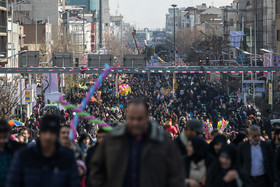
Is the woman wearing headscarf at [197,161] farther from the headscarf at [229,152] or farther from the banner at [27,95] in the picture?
Answer: the banner at [27,95]

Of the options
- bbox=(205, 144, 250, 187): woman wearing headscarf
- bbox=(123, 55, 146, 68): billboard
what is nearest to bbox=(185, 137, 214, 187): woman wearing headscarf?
Answer: bbox=(205, 144, 250, 187): woman wearing headscarf

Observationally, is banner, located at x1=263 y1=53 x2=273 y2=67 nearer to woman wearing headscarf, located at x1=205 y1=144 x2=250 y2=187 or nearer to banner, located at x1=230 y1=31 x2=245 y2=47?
banner, located at x1=230 y1=31 x2=245 y2=47

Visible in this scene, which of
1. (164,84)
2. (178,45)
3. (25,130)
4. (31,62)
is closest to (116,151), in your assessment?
(25,130)

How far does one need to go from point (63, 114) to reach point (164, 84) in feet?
135

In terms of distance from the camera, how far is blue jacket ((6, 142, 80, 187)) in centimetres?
568

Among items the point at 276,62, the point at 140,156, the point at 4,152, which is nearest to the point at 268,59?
the point at 276,62

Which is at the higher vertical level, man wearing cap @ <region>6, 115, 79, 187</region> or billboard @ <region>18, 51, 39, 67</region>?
billboard @ <region>18, 51, 39, 67</region>

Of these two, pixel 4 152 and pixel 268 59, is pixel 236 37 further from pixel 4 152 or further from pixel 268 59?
pixel 4 152

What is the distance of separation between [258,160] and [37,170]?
4250 millimetres

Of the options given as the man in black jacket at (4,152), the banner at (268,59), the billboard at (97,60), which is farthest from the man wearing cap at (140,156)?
the billboard at (97,60)

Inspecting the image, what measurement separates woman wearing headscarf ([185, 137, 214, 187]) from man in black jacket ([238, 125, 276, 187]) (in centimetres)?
180

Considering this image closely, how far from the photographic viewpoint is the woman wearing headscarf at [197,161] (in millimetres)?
7363

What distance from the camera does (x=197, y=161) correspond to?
24.4 ft

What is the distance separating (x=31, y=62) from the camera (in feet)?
156
